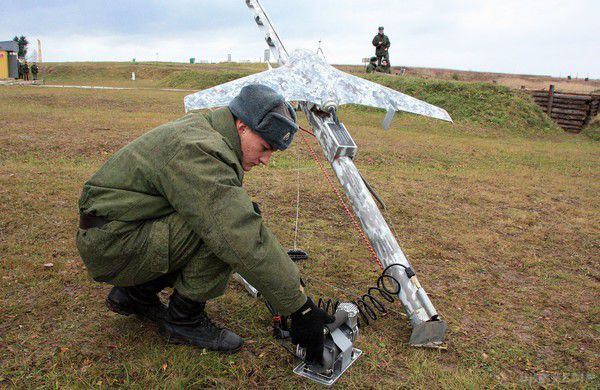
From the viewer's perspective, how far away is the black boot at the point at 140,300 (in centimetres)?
297

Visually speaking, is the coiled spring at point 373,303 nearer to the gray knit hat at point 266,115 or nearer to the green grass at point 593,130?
the gray knit hat at point 266,115

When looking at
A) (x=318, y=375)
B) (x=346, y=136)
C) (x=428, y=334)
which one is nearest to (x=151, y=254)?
(x=318, y=375)

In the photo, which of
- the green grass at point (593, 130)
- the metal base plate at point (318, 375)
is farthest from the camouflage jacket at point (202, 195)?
the green grass at point (593, 130)

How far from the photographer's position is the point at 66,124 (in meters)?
11.1

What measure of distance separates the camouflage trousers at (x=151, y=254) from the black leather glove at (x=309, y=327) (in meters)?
0.52

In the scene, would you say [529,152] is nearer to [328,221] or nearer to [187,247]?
[328,221]

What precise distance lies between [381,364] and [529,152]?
11634 mm

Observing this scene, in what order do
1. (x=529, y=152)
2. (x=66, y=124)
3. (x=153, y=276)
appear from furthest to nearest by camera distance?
1. (x=529, y=152)
2. (x=66, y=124)
3. (x=153, y=276)

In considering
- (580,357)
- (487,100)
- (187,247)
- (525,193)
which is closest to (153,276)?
(187,247)

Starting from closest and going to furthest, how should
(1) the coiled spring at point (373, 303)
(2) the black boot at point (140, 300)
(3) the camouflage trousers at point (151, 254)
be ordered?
1. (3) the camouflage trousers at point (151, 254)
2. (2) the black boot at point (140, 300)
3. (1) the coiled spring at point (373, 303)

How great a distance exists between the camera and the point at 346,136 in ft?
13.4

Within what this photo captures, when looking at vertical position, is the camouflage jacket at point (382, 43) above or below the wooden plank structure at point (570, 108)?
above

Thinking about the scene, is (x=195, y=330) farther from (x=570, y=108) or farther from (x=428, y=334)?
(x=570, y=108)

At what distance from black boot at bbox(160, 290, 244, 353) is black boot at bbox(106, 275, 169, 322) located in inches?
4.3
